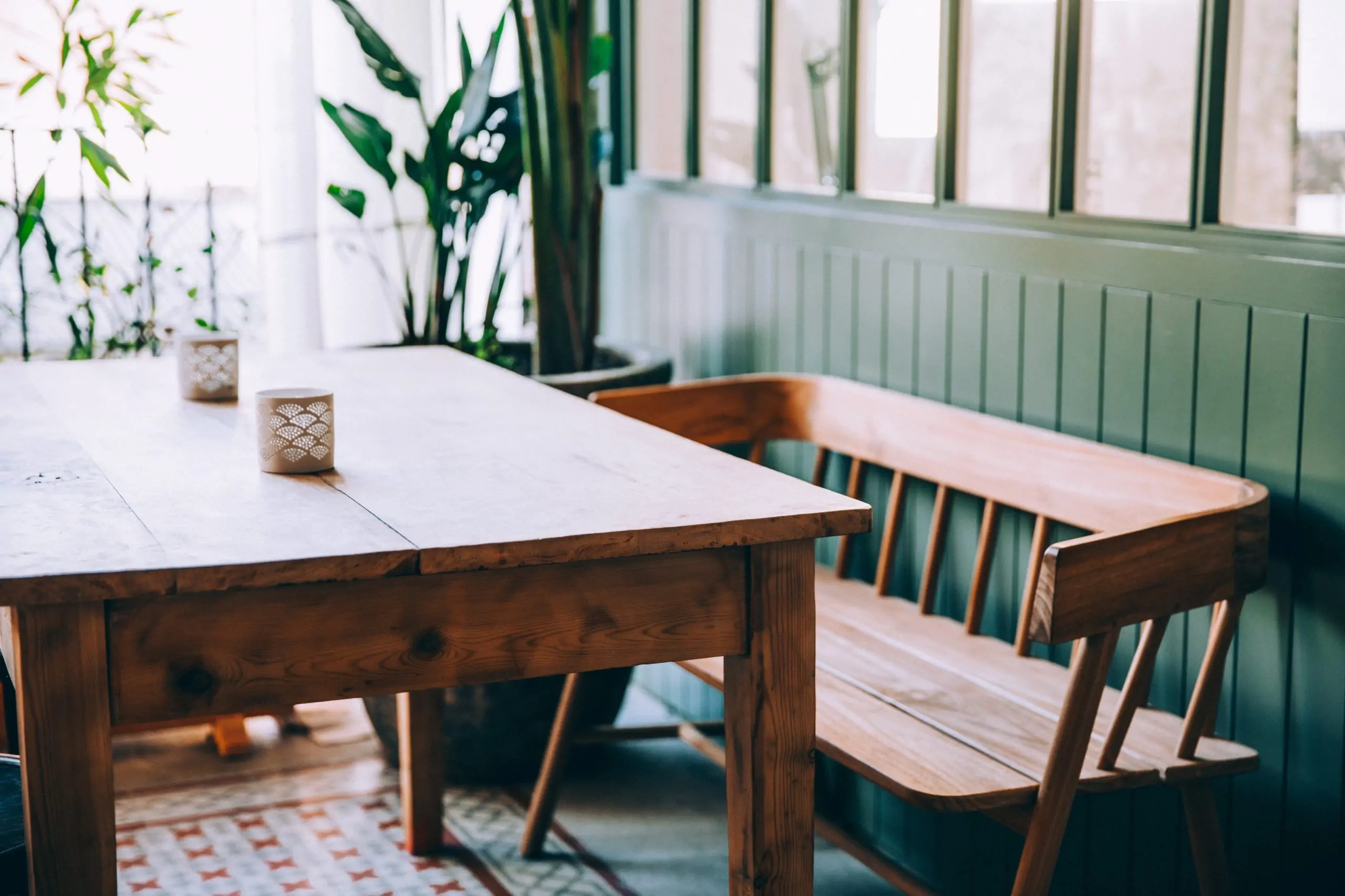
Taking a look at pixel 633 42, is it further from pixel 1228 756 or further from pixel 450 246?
pixel 1228 756

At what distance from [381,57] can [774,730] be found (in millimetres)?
2277

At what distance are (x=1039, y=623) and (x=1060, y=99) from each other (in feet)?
3.52

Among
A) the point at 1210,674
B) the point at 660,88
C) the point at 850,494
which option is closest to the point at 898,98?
the point at 850,494

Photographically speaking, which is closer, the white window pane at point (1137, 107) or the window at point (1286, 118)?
the window at point (1286, 118)

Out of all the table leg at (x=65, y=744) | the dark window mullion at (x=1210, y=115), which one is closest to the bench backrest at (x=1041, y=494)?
the dark window mullion at (x=1210, y=115)

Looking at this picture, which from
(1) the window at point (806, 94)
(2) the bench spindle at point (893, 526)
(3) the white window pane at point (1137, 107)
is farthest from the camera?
(1) the window at point (806, 94)

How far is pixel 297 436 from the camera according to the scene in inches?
75.9

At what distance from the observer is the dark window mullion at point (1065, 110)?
2475 millimetres

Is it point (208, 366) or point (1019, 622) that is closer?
point (208, 366)

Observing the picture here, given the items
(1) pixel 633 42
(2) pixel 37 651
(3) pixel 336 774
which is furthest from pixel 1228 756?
(1) pixel 633 42

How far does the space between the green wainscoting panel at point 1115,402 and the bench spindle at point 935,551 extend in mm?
81

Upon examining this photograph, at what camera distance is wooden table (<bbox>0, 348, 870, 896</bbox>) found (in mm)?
1509

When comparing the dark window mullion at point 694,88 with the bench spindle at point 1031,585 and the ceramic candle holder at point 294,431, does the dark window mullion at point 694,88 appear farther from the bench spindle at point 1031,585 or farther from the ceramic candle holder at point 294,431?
the ceramic candle holder at point 294,431

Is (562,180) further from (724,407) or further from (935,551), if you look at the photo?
(935,551)
